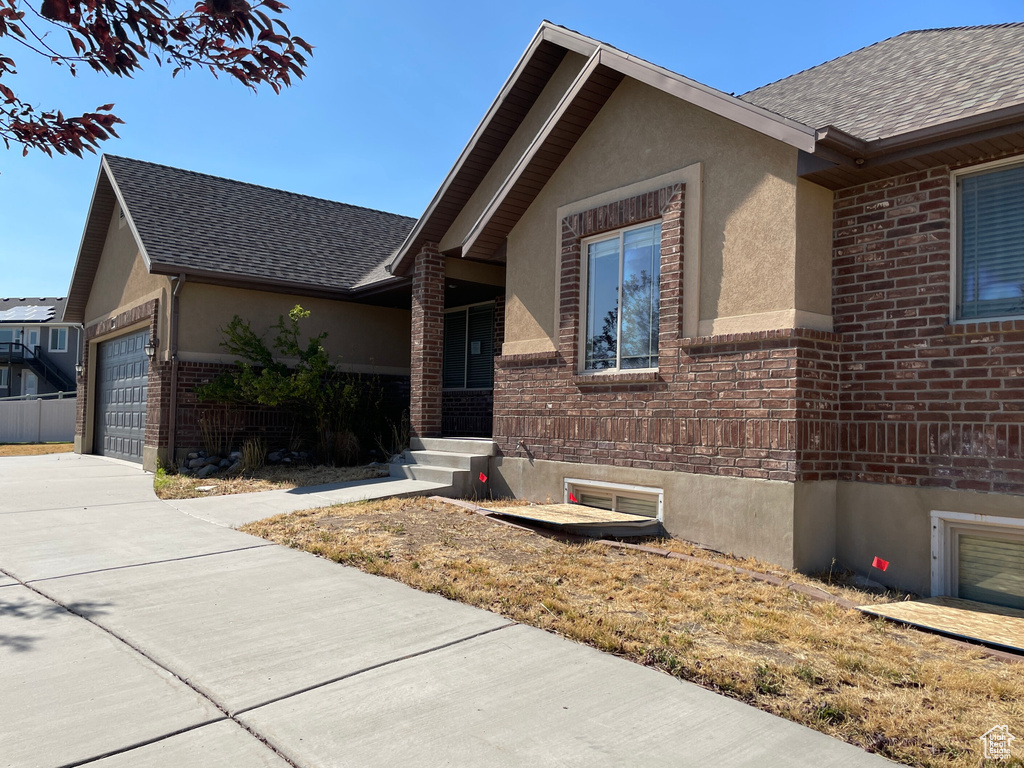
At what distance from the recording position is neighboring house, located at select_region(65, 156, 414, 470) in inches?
516

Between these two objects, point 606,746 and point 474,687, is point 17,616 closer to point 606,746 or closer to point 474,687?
point 474,687

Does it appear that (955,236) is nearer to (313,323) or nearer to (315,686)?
(315,686)

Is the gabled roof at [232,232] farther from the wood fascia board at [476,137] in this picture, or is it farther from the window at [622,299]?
the window at [622,299]

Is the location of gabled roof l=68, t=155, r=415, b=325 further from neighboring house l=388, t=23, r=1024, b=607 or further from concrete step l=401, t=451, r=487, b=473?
neighboring house l=388, t=23, r=1024, b=607

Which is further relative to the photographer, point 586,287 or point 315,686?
point 586,287

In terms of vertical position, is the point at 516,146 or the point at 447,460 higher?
the point at 516,146

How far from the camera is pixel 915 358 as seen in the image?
6297mm

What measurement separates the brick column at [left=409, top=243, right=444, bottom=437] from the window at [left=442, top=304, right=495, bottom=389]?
1786 mm

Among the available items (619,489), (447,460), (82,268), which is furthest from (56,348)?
(619,489)

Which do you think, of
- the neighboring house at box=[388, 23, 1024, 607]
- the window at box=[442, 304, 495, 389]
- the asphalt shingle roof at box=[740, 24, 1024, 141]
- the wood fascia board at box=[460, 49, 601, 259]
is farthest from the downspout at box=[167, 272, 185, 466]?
the asphalt shingle roof at box=[740, 24, 1024, 141]

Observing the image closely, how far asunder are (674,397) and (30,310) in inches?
2070

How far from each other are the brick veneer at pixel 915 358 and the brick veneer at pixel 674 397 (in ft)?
0.92

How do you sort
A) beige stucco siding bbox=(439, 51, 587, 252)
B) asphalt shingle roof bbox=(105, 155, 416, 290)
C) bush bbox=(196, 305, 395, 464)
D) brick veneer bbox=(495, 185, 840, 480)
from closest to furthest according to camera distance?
brick veneer bbox=(495, 185, 840, 480) < beige stucco siding bbox=(439, 51, 587, 252) < bush bbox=(196, 305, 395, 464) < asphalt shingle roof bbox=(105, 155, 416, 290)

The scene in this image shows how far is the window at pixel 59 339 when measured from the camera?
4657 centimetres
